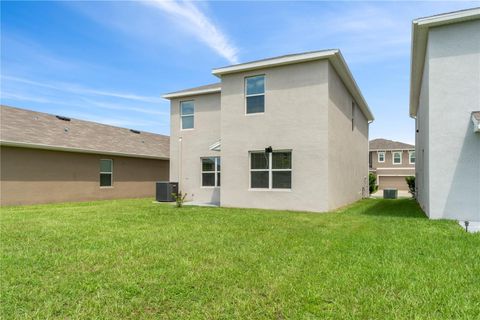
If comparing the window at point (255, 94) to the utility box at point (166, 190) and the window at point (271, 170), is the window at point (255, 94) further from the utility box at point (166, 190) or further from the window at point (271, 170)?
the utility box at point (166, 190)

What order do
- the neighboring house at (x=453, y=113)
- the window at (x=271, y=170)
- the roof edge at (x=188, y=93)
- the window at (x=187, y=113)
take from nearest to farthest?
the neighboring house at (x=453, y=113) < the window at (x=271, y=170) < the roof edge at (x=188, y=93) < the window at (x=187, y=113)

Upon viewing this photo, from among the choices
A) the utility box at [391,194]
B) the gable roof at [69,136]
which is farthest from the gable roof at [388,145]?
the gable roof at [69,136]

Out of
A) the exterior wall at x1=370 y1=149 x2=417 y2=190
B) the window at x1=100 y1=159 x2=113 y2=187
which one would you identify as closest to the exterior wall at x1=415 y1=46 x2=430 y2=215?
the window at x1=100 y1=159 x2=113 y2=187

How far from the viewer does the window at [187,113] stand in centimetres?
1734

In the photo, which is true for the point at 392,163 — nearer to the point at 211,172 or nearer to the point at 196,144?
the point at 211,172

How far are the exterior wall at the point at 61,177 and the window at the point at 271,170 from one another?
10.6 metres

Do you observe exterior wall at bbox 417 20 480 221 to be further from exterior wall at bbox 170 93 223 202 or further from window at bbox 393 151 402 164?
window at bbox 393 151 402 164

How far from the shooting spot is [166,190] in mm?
16781

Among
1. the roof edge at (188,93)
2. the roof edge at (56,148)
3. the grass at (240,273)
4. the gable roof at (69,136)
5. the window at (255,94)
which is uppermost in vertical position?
the roof edge at (188,93)

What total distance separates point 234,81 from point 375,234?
9196mm

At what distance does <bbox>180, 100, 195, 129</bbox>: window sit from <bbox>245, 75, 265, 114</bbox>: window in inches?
185

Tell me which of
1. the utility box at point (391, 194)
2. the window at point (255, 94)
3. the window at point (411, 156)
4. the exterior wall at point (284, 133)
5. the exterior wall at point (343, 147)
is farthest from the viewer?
the window at point (411, 156)

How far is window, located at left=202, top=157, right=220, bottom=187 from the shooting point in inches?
648

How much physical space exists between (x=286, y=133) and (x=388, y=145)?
33423 millimetres
